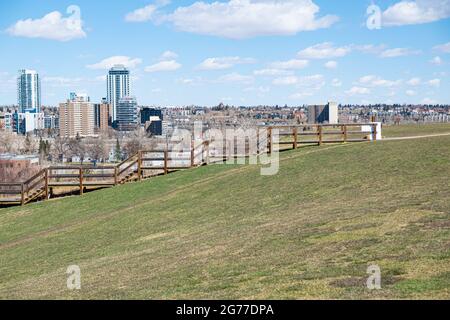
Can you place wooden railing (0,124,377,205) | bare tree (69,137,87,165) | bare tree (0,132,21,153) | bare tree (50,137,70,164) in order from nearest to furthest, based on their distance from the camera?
wooden railing (0,124,377,205)
bare tree (0,132,21,153)
bare tree (50,137,70,164)
bare tree (69,137,87,165)

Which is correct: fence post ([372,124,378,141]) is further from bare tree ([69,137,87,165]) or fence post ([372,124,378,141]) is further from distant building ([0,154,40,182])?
bare tree ([69,137,87,165])

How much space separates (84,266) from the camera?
49.0ft

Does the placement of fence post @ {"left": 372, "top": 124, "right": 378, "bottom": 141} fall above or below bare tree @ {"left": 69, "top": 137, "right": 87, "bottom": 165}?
above

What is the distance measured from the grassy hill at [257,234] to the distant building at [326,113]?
2518 centimetres

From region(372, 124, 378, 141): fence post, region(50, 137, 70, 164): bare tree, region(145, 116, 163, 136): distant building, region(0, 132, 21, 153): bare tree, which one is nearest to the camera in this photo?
region(372, 124, 378, 141): fence post

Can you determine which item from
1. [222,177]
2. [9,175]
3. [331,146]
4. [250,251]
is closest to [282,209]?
[250,251]

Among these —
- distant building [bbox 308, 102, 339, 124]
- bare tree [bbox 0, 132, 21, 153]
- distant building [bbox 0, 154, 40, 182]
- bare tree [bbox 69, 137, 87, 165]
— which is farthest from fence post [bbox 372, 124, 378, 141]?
bare tree [bbox 0, 132, 21, 153]

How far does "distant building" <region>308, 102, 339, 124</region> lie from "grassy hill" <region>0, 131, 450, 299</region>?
25.2m

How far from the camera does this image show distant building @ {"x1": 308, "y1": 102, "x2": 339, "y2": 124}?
179 ft

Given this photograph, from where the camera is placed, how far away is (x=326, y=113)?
195 ft

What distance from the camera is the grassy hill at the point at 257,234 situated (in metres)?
10.4
